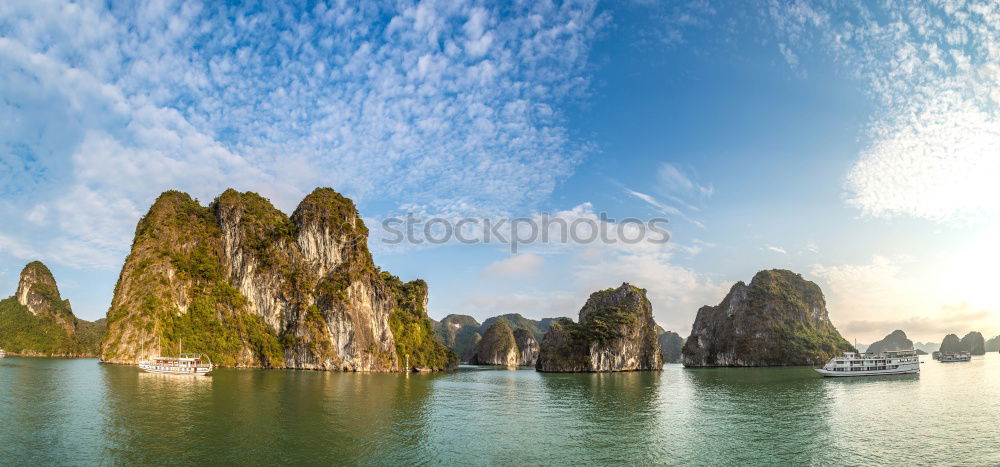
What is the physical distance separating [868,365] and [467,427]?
117 m

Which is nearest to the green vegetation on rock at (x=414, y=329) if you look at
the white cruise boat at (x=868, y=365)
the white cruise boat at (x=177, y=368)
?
the white cruise boat at (x=177, y=368)

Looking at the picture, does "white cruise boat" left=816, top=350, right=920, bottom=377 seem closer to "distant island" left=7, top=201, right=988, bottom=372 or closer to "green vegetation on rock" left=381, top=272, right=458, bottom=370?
"distant island" left=7, top=201, right=988, bottom=372

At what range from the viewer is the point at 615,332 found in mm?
155750

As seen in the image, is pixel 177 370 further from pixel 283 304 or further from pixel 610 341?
pixel 610 341

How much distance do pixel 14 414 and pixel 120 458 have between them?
2469 cm

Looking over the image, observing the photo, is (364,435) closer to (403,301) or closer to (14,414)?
(14,414)

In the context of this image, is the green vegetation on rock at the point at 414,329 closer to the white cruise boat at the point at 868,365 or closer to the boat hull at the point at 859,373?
the boat hull at the point at 859,373

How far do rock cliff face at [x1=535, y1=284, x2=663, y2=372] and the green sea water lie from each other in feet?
271

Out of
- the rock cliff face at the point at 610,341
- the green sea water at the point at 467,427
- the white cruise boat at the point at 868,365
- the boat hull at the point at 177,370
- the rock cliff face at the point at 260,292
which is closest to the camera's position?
the green sea water at the point at 467,427

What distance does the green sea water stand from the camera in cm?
3462

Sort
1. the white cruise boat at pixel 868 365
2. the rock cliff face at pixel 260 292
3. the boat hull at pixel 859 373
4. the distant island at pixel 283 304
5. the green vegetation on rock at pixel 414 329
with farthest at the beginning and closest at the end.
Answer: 1. the green vegetation on rock at pixel 414 329
2. the distant island at pixel 283 304
3. the rock cliff face at pixel 260 292
4. the white cruise boat at pixel 868 365
5. the boat hull at pixel 859 373

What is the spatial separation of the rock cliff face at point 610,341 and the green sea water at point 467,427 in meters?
82.6

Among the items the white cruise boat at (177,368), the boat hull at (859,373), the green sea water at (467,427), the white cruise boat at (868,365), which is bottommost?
the boat hull at (859,373)

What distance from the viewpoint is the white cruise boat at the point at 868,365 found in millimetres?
116938
